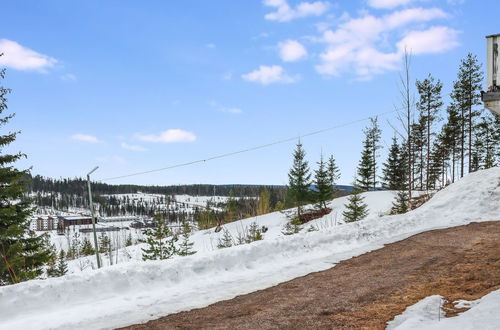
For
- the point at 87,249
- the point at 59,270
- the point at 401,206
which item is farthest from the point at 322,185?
the point at 87,249

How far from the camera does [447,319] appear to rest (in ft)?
10.9

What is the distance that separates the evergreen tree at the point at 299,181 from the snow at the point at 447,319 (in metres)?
29.8

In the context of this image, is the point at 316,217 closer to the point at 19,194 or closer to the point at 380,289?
the point at 19,194

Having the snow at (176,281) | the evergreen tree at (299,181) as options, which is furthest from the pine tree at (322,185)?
the snow at (176,281)

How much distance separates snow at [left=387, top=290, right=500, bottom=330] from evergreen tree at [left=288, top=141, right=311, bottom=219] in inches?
1172

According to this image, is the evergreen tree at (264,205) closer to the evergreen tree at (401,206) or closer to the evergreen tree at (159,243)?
the evergreen tree at (159,243)

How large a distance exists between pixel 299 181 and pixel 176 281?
28.7 m

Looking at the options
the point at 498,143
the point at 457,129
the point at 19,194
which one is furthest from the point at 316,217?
the point at 19,194

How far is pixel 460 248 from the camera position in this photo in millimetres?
7469

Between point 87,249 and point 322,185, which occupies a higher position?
point 322,185

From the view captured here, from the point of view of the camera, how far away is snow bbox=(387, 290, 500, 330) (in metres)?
2.94

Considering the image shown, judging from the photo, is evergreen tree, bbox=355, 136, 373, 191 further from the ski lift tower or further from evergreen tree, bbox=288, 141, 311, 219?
the ski lift tower

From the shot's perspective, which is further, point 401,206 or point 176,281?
point 401,206

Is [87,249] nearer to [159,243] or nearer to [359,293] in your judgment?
[159,243]
